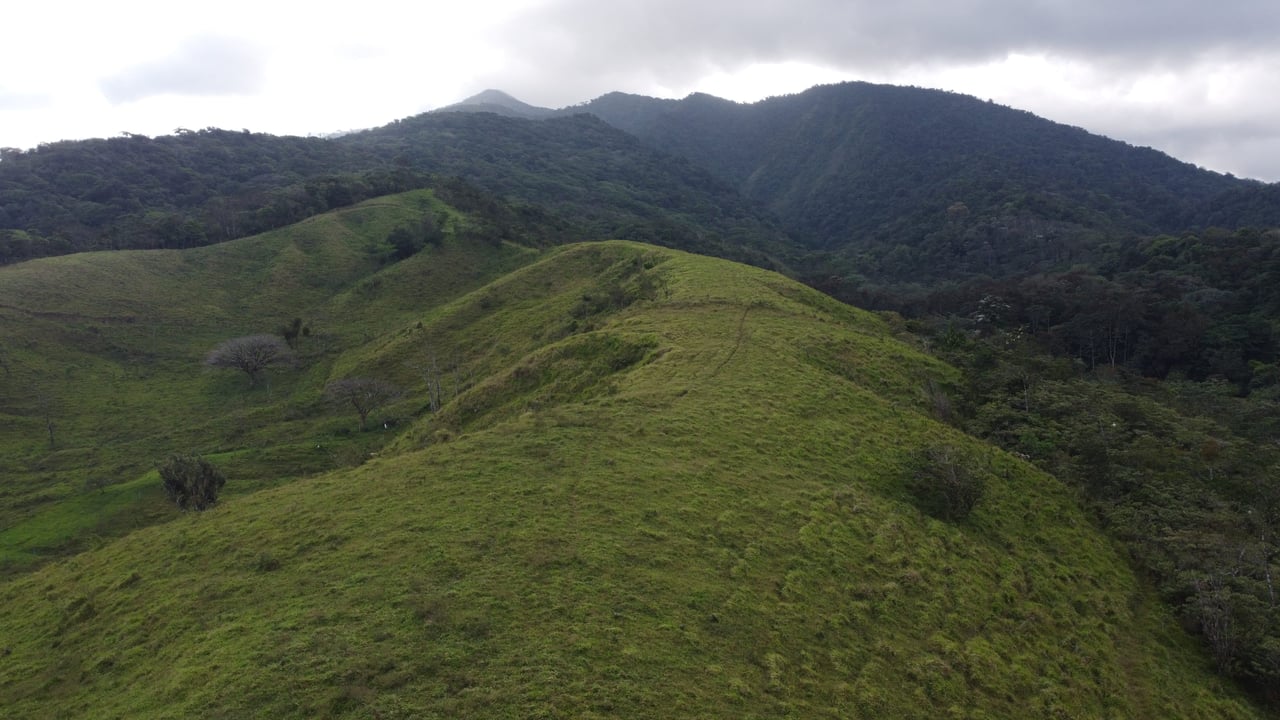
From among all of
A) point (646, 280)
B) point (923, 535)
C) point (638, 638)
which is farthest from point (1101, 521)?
point (646, 280)

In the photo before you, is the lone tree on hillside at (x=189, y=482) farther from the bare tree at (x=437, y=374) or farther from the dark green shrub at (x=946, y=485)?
the dark green shrub at (x=946, y=485)

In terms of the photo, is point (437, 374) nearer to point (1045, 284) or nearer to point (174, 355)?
point (174, 355)

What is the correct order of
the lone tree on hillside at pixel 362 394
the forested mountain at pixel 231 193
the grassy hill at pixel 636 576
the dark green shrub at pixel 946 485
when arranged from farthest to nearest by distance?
the forested mountain at pixel 231 193 < the lone tree on hillside at pixel 362 394 < the dark green shrub at pixel 946 485 < the grassy hill at pixel 636 576

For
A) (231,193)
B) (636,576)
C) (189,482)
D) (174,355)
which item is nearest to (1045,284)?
(636,576)

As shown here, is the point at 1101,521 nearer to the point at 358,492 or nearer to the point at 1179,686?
the point at 1179,686

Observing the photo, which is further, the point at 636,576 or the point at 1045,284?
the point at 1045,284

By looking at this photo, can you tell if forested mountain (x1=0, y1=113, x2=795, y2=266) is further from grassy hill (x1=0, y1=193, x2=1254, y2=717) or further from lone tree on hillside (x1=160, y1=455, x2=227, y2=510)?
lone tree on hillside (x1=160, y1=455, x2=227, y2=510)

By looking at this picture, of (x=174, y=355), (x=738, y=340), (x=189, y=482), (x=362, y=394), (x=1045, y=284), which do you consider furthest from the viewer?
(x=1045, y=284)

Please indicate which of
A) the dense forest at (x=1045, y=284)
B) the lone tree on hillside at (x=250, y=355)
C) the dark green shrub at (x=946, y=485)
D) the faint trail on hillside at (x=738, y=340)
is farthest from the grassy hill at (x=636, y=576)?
the lone tree on hillside at (x=250, y=355)
